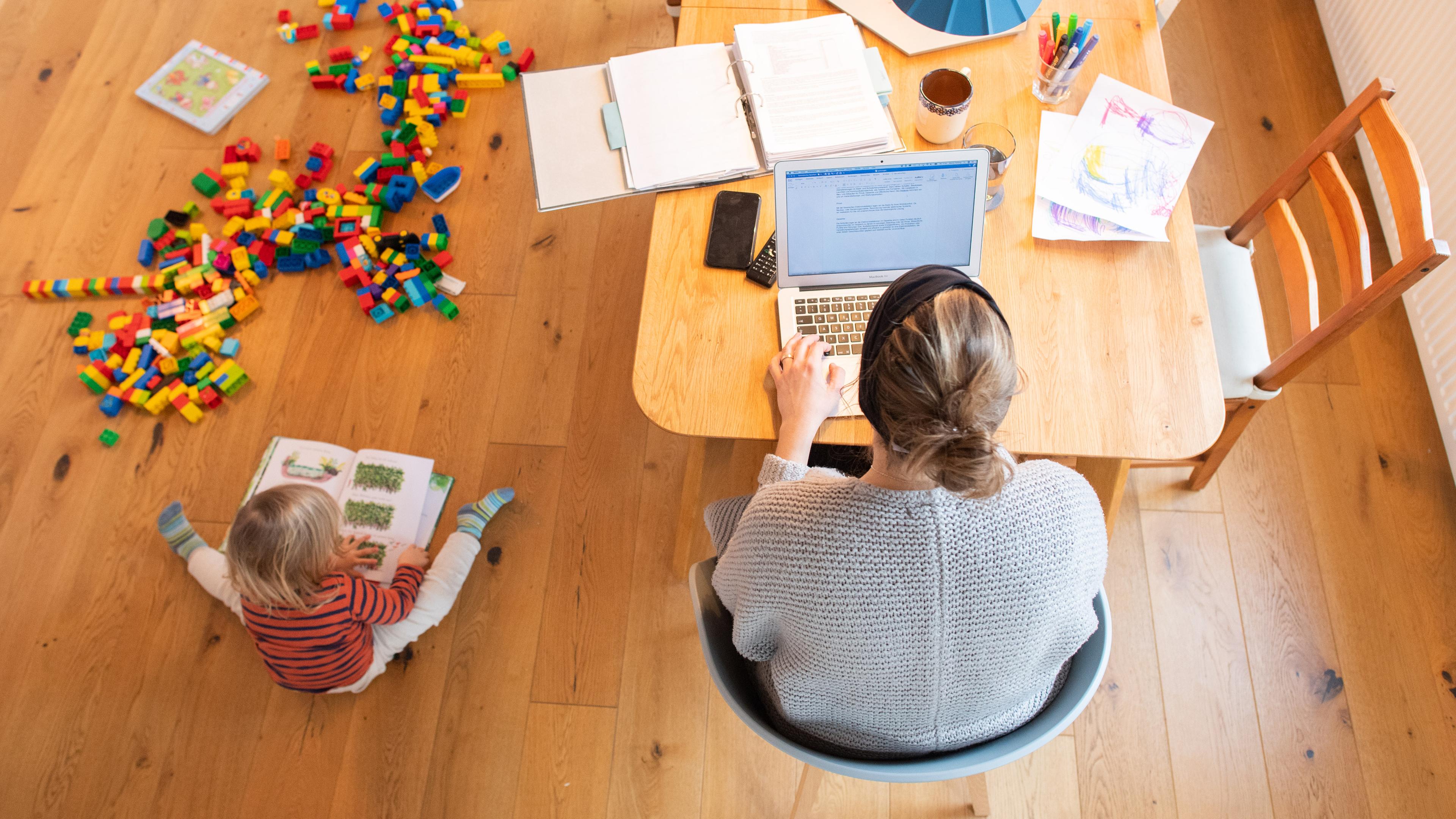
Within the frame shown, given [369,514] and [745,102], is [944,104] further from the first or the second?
[369,514]

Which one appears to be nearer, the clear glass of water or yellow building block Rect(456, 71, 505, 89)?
the clear glass of water

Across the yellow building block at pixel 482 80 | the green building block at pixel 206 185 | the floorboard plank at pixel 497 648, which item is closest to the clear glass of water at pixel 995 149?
the floorboard plank at pixel 497 648

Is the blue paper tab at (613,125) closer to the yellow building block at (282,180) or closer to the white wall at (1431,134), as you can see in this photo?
the yellow building block at (282,180)

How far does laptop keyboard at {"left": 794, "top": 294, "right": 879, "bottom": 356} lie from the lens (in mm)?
1220

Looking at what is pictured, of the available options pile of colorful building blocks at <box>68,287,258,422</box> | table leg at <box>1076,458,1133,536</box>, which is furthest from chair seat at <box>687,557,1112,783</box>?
pile of colorful building blocks at <box>68,287,258,422</box>

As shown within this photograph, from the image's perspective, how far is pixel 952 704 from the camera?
0.97 m

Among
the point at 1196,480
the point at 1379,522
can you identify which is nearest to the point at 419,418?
the point at 1196,480

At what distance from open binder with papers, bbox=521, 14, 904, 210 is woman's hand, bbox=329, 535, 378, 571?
0.89 metres

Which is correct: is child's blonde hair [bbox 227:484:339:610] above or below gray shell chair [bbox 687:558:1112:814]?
below

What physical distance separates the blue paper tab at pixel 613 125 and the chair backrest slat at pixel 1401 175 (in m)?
1.20

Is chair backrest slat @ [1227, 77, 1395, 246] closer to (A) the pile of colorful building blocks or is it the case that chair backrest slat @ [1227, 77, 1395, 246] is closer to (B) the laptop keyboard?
(B) the laptop keyboard

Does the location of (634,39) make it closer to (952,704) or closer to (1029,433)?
(1029,433)

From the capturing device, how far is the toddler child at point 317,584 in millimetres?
1484

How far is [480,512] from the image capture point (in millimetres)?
1856
